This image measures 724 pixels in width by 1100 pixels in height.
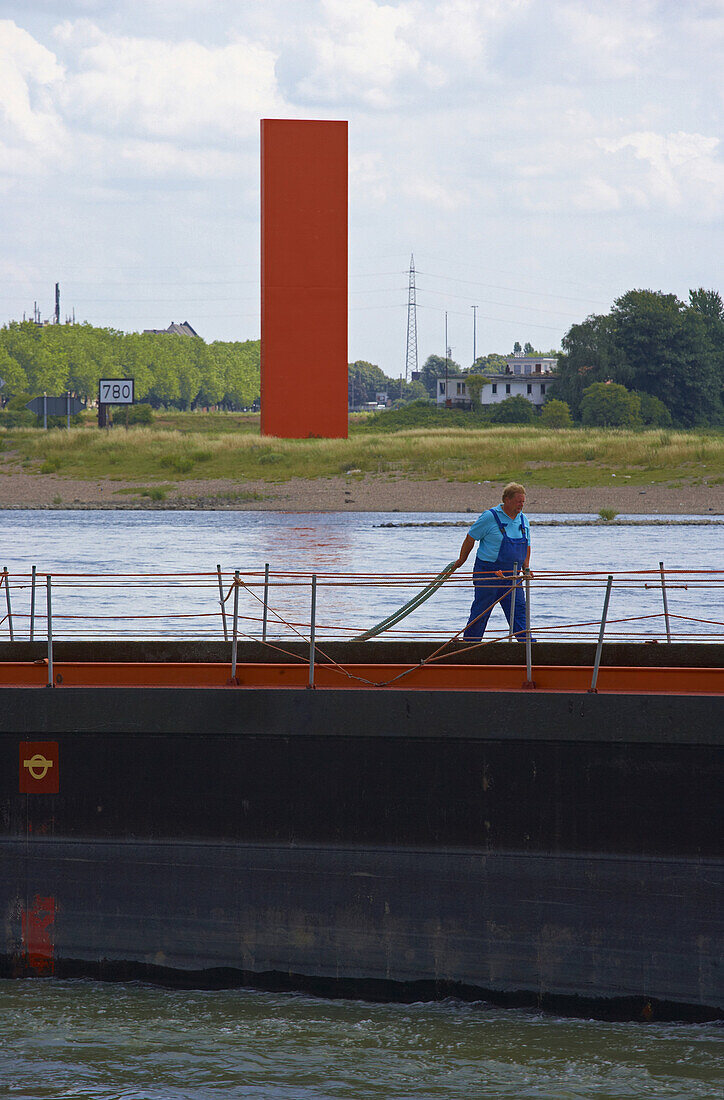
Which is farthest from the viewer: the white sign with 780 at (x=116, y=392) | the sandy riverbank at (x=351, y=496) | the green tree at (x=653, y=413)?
the green tree at (x=653, y=413)

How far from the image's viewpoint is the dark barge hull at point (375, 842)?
342 inches

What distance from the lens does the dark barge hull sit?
342 inches

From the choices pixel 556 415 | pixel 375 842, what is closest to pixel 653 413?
pixel 556 415

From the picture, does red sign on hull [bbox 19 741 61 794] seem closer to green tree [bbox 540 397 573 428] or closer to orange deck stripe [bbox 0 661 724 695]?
orange deck stripe [bbox 0 661 724 695]

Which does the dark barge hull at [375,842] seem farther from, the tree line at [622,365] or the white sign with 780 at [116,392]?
the tree line at [622,365]

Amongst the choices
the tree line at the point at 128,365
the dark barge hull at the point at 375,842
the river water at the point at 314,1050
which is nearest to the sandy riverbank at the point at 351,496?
the dark barge hull at the point at 375,842

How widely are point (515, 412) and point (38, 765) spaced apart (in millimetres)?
93496

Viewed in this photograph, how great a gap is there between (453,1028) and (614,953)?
1228mm

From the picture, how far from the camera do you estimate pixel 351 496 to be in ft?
181

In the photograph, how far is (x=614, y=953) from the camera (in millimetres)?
8766

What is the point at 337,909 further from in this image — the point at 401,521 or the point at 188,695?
the point at 401,521

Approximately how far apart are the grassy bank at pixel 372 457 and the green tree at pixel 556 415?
89.4 feet

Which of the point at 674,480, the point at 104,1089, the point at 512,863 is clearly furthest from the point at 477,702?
the point at 674,480

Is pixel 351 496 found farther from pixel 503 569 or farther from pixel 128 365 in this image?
pixel 128 365
